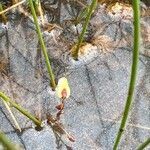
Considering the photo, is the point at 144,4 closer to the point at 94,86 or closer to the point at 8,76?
the point at 94,86

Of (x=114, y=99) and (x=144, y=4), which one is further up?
(x=144, y=4)

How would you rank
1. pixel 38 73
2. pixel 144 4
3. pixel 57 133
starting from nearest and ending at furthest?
pixel 57 133
pixel 38 73
pixel 144 4

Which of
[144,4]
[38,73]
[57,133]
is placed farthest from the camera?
[144,4]

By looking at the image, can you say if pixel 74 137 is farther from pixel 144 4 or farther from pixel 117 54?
pixel 144 4

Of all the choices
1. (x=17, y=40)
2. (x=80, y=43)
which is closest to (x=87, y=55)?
(x=80, y=43)

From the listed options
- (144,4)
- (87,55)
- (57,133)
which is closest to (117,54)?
(87,55)

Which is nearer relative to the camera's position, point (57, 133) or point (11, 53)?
point (57, 133)
